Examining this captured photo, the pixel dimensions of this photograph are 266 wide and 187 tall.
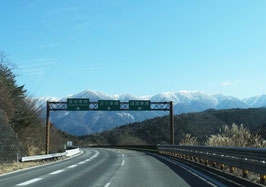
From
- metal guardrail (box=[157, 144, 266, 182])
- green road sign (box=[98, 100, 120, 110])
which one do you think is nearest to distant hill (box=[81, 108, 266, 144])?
green road sign (box=[98, 100, 120, 110])

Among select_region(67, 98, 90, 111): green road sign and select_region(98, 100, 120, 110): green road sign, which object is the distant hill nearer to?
select_region(98, 100, 120, 110): green road sign

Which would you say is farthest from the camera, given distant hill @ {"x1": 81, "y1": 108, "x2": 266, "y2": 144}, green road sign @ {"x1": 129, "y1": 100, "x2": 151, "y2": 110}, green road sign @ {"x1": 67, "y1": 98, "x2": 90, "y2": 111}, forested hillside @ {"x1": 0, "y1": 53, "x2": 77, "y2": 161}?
distant hill @ {"x1": 81, "y1": 108, "x2": 266, "y2": 144}

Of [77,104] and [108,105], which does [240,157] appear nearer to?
[108,105]

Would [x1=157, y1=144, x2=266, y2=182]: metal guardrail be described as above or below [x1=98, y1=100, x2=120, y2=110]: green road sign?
below

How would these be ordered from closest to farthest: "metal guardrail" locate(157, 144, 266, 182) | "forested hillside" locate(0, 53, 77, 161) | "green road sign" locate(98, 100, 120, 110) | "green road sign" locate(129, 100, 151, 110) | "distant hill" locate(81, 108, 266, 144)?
"metal guardrail" locate(157, 144, 266, 182) < "forested hillside" locate(0, 53, 77, 161) < "green road sign" locate(98, 100, 120, 110) < "green road sign" locate(129, 100, 151, 110) < "distant hill" locate(81, 108, 266, 144)

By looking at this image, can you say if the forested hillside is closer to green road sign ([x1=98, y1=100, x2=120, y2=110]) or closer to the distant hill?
green road sign ([x1=98, y1=100, x2=120, y2=110])

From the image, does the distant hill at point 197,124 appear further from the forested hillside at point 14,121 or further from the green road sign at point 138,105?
the forested hillside at point 14,121

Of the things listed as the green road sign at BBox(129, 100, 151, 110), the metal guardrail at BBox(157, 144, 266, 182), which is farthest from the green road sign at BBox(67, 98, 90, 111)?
the metal guardrail at BBox(157, 144, 266, 182)

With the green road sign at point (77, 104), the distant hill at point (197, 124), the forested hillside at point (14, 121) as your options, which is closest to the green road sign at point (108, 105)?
the green road sign at point (77, 104)

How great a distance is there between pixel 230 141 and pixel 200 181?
675 centimetres

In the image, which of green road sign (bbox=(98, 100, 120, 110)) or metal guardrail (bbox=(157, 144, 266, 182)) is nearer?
metal guardrail (bbox=(157, 144, 266, 182))

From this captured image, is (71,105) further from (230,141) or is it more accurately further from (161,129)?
(161,129)

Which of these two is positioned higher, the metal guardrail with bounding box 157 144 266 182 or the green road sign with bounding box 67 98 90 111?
the green road sign with bounding box 67 98 90 111

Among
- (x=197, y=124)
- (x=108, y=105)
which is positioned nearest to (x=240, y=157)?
(x=108, y=105)
